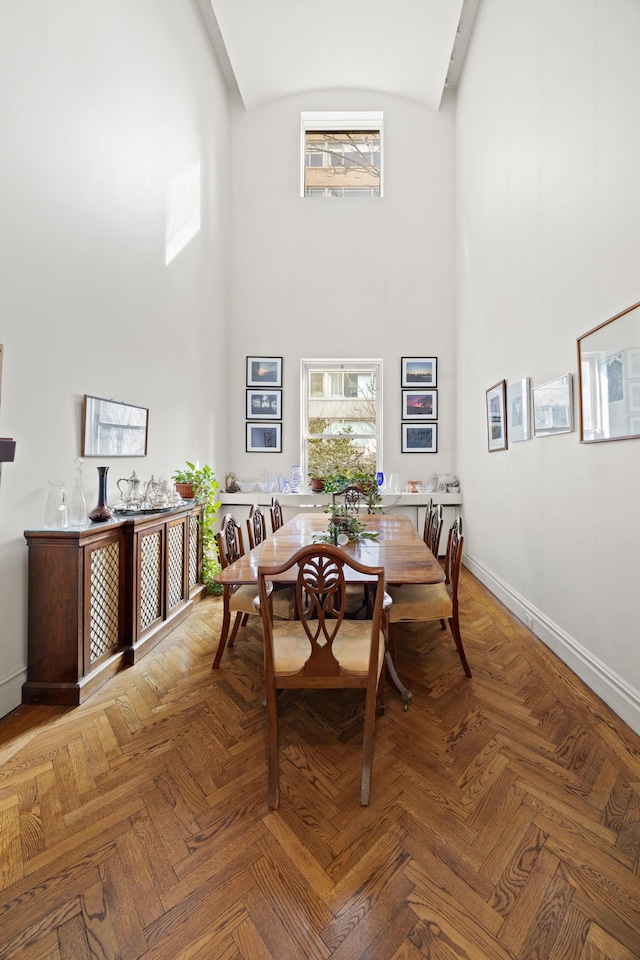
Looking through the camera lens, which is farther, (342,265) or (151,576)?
(342,265)

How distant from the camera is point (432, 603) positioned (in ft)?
8.18

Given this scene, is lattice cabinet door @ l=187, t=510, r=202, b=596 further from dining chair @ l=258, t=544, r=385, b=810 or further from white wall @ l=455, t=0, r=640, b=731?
white wall @ l=455, t=0, r=640, b=731

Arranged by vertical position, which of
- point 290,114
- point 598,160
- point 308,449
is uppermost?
point 290,114

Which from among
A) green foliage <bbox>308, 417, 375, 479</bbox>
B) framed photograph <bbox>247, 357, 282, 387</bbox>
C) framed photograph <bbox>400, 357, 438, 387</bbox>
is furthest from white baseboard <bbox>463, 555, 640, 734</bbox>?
framed photograph <bbox>247, 357, 282, 387</bbox>

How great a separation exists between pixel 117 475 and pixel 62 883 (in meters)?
2.36

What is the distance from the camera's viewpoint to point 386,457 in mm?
5887

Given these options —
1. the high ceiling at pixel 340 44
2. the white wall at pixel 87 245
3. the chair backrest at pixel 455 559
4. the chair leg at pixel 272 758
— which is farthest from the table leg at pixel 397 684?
the high ceiling at pixel 340 44

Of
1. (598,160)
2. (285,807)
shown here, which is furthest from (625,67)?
(285,807)

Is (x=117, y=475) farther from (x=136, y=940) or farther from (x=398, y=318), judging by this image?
(x=398, y=318)

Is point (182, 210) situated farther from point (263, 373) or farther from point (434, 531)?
point (434, 531)

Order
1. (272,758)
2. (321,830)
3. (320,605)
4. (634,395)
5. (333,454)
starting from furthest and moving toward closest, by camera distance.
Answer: (333,454), (634,395), (320,605), (272,758), (321,830)

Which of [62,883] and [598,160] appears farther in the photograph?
[598,160]

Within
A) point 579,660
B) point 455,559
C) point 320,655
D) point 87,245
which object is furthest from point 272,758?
point 87,245

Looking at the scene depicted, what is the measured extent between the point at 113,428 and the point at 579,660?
10.6ft
